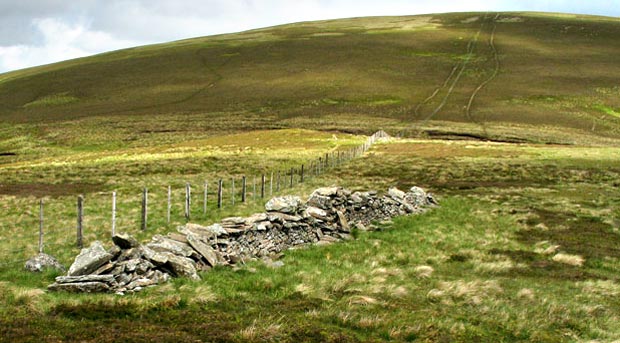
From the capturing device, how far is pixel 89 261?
1380 cm

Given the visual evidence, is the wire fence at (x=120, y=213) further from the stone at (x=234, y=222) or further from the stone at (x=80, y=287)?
the stone at (x=80, y=287)

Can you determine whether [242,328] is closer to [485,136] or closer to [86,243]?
[86,243]

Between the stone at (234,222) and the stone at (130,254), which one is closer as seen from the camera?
the stone at (130,254)

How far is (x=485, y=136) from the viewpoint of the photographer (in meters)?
86.8

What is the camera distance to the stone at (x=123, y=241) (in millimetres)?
14398

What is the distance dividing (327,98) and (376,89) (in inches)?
568

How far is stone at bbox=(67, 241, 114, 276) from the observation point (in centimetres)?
1365

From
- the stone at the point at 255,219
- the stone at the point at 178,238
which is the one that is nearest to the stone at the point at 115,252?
the stone at the point at 178,238

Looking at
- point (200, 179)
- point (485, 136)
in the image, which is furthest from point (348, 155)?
point (485, 136)

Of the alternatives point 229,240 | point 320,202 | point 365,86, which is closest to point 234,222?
point 229,240

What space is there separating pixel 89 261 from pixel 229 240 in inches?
220

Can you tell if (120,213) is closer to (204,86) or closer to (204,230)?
(204,230)

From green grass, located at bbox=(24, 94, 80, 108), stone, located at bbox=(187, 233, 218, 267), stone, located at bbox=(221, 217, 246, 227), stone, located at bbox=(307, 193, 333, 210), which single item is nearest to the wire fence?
stone, located at bbox=(221, 217, 246, 227)

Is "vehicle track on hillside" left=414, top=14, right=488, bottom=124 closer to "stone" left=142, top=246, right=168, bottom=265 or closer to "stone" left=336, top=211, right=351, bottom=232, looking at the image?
"stone" left=336, top=211, right=351, bottom=232
